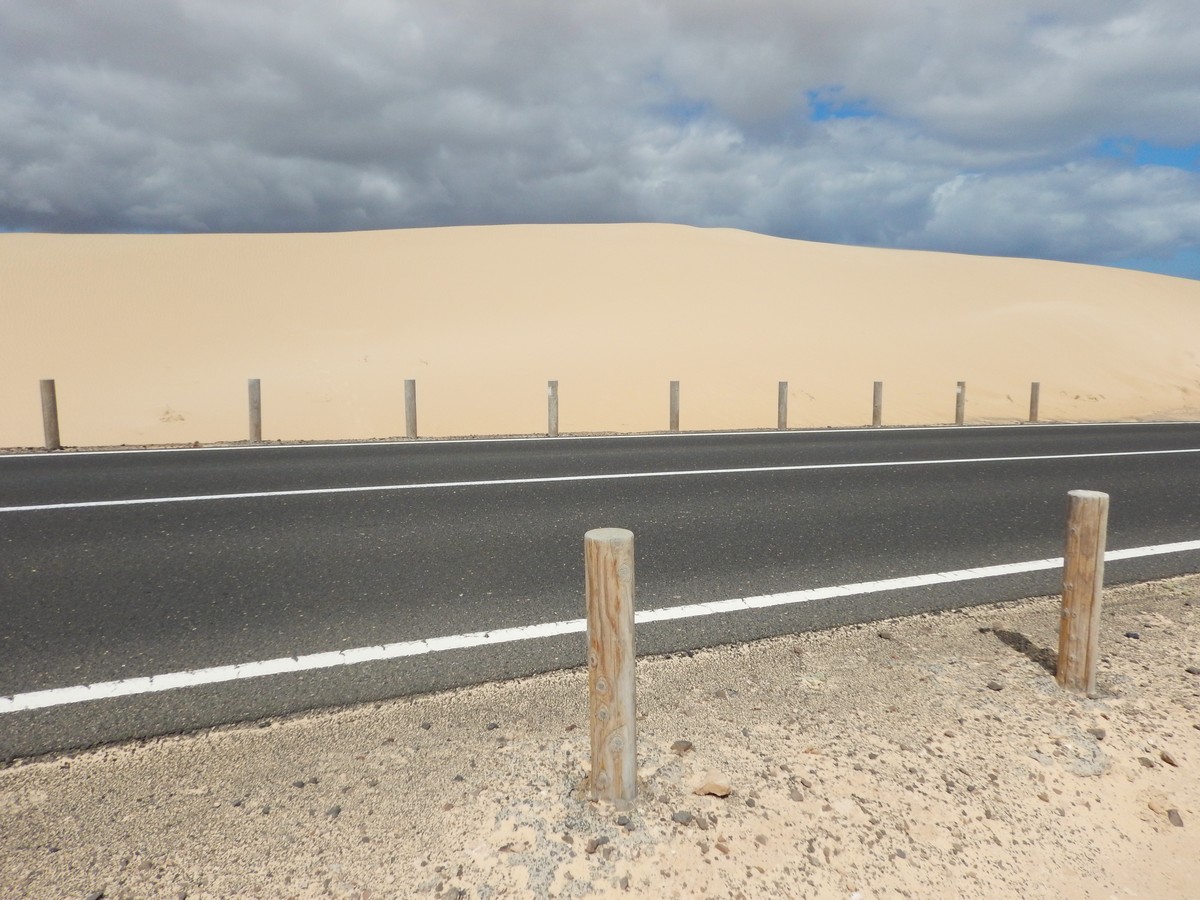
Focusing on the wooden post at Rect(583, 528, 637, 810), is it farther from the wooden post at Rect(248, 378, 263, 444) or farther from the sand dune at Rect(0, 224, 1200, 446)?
the sand dune at Rect(0, 224, 1200, 446)

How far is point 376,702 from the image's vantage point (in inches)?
133

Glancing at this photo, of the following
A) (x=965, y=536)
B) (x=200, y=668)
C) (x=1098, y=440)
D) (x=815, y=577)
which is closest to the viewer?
(x=200, y=668)

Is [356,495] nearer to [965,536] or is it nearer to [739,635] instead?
[739,635]

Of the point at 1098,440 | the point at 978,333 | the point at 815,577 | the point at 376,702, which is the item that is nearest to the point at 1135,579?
the point at 815,577

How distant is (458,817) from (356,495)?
5.17 m

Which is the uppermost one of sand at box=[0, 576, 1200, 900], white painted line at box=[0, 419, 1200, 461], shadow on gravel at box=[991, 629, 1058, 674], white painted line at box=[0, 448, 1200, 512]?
white painted line at box=[0, 419, 1200, 461]

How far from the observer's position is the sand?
2.42 metres

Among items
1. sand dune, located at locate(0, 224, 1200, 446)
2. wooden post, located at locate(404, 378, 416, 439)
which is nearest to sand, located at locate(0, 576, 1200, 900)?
wooden post, located at locate(404, 378, 416, 439)

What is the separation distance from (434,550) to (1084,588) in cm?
398

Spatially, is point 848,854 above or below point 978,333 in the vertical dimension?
below

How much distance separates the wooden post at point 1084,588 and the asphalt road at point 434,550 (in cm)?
102

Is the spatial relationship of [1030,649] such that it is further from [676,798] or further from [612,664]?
[612,664]

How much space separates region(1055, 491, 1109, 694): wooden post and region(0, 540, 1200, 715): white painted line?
51.8 inches

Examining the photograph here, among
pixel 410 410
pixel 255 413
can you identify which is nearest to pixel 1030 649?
pixel 410 410
